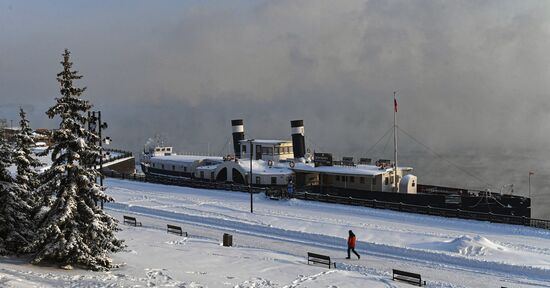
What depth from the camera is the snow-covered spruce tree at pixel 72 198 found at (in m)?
20.0

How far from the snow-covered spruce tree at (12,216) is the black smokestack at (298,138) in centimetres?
3445

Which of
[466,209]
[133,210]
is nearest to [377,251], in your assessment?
[466,209]

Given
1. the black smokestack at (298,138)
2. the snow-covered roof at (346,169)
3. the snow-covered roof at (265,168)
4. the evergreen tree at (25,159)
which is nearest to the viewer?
the evergreen tree at (25,159)

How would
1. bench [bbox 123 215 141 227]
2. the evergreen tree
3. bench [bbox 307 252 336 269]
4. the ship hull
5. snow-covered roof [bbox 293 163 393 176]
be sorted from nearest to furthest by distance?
the evergreen tree, bench [bbox 307 252 336 269], bench [bbox 123 215 141 227], the ship hull, snow-covered roof [bbox 293 163 393 176]

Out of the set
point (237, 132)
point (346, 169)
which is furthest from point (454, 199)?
point (237, 132)

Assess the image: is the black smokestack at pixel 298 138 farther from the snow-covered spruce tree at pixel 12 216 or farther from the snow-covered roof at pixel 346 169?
the snow-covered spruce tree at pixel 12 216

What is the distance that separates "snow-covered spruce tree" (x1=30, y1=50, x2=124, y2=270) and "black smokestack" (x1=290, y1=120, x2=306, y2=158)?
33.9 metres

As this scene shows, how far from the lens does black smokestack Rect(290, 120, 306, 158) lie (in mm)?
53438

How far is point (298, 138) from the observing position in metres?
53.6

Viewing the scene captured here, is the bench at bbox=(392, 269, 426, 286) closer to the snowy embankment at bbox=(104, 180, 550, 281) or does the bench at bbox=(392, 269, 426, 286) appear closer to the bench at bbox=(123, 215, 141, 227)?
the snowy embankment at bbox=(104, 180, 550, 281)

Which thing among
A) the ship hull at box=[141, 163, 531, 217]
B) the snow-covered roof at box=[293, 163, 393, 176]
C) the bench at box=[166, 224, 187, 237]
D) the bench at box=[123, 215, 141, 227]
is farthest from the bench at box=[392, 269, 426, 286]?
the snow-covered roof at box=[293, 163, 393, 176]

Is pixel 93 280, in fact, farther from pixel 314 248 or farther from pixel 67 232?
pixel 314 248

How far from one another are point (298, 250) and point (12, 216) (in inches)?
576

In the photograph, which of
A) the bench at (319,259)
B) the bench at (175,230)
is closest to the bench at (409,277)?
the bench at (319,259)
